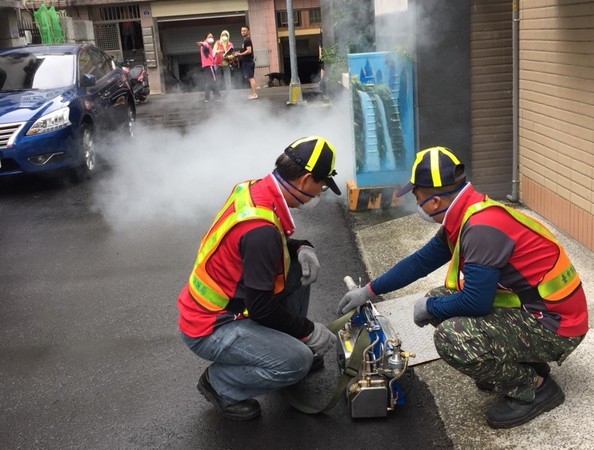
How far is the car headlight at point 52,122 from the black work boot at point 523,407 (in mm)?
6797

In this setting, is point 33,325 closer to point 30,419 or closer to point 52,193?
point 30,419

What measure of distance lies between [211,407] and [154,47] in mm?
23375

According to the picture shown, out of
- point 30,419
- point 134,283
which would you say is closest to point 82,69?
point 134,283

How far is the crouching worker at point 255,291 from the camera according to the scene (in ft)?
10.4

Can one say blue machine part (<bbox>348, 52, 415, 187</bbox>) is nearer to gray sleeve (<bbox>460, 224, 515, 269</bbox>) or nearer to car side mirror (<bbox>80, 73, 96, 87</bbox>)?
gray sleeve (<bbox>460, 224, 515, 269</bbox>)

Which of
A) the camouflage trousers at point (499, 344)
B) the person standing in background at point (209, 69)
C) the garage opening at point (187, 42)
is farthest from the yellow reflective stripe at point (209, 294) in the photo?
the garage opening at point (187, 42)

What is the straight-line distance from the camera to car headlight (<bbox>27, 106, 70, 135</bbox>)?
27.8ft

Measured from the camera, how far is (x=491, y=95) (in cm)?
662

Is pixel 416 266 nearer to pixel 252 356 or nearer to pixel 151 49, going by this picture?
pixel 252 356

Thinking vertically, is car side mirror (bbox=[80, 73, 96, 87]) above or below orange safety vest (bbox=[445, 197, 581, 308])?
above

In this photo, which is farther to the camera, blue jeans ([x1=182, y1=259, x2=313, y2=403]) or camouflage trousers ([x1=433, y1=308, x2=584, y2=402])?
blue jeans ([x1=182, y1=259, x2=313, y2=403])

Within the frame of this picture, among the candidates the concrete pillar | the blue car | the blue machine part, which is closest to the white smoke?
the blue car

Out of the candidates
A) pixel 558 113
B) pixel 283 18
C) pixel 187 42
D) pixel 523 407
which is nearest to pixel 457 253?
pixel 523 407

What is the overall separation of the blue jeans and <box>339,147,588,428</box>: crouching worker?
0.62 meters
